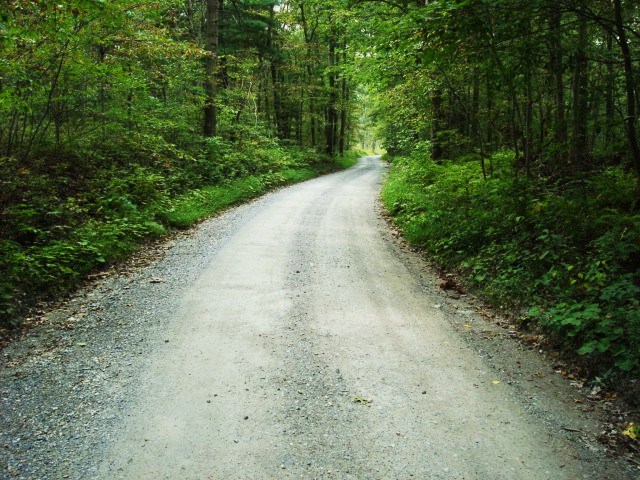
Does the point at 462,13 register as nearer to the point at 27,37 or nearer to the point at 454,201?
the point at 454,201

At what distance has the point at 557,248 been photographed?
19.1 ft

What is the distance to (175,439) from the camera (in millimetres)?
3197

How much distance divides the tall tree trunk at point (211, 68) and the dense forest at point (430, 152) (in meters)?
0.06

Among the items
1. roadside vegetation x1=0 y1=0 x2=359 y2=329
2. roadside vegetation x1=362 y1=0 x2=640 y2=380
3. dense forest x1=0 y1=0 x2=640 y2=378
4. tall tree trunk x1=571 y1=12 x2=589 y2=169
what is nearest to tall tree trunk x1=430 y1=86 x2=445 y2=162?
dense forest x1=0 y1=0 x2=640 y2=378

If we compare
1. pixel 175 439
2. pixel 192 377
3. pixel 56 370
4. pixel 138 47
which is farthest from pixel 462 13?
pixel 138 47

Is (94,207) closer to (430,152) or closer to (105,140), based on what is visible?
(105,140)

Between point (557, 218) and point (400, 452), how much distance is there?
16.4 ft

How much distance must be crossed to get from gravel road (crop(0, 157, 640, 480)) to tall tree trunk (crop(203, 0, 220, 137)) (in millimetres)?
10796

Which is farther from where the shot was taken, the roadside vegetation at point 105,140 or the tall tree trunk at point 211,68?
the tall tree trunk at point 211,68

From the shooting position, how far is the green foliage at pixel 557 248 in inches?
171

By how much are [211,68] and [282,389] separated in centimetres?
1449

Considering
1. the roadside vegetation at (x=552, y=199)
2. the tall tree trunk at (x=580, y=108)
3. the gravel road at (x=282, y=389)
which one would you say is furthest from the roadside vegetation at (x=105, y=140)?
the tall tree trunk at (x=580, y=108)

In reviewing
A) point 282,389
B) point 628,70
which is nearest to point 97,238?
point 282,389

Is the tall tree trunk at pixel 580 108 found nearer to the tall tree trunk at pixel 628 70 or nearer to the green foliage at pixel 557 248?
the green foliage at pixel 557 248
